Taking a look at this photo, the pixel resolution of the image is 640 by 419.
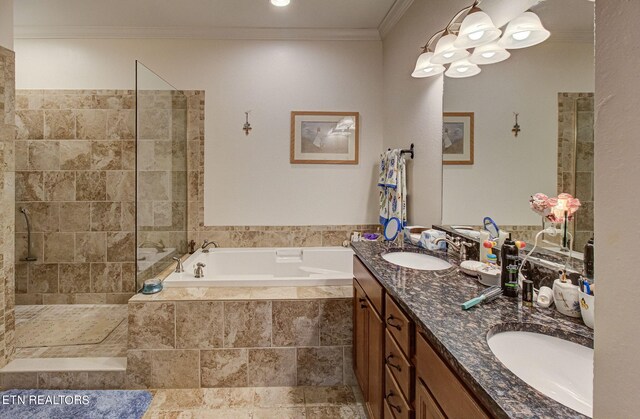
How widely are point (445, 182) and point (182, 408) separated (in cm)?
206

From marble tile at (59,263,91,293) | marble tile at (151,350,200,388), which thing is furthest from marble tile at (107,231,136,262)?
marble tile at (151,350,200,388)

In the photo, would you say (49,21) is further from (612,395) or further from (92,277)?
(612,395)

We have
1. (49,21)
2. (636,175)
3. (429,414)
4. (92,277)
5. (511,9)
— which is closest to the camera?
(636,175)

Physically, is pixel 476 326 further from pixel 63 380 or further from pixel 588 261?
pixel 63 380

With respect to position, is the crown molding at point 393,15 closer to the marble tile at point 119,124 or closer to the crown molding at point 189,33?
the crown molding at point 189,33

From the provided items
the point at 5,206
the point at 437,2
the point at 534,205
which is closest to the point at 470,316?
the point at 534,205

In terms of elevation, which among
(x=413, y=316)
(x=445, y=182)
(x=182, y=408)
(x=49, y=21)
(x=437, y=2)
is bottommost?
(x=182, y=408)

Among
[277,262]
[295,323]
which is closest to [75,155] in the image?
[277,262]

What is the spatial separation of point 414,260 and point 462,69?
1.08 m

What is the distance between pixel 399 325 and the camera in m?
1.11

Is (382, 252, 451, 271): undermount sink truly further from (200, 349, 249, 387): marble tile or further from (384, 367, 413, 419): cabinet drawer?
(200, 349, 249, 387): marble tile

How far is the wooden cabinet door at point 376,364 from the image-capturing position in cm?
135

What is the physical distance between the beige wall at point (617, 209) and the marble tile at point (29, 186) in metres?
3.89

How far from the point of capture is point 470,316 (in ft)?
3.01
